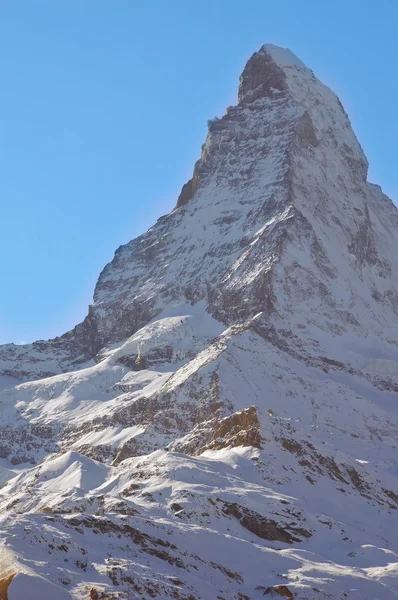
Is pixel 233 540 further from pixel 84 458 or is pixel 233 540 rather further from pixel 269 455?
pixel 84 458

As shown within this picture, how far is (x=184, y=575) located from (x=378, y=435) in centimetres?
9051

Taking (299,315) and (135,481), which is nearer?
(135,481)

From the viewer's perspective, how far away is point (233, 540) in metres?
76.0

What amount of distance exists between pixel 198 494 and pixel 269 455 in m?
17.4

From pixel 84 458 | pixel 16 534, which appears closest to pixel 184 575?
pixel 16 534

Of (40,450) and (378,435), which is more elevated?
(40,450)

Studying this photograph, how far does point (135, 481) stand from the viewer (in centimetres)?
9612

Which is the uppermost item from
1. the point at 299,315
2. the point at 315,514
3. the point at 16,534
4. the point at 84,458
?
the point at 299,315

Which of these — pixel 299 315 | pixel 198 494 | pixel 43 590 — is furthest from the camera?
pixel 299 315

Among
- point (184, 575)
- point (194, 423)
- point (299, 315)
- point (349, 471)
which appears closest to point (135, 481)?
point (349, 471)

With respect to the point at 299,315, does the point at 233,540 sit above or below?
below

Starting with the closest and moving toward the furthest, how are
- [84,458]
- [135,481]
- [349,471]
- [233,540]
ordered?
[233,540]
[135,481]
[349,471]
[84,458]

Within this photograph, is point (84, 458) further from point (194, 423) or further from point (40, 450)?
point (40, 450)

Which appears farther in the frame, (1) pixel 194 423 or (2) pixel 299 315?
(2) pixel 299 315
